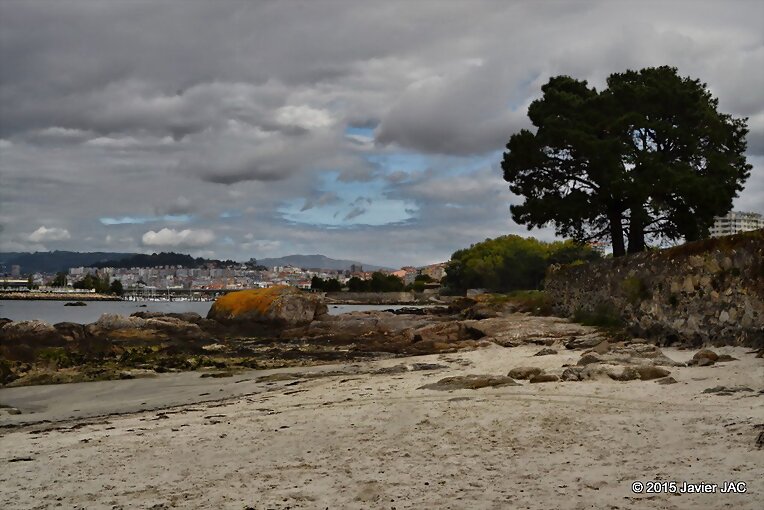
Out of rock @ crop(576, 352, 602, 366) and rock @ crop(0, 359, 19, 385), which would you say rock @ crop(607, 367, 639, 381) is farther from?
rock @ crop(0, 359, 19, 385)

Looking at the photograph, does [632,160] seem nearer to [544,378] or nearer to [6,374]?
[544,378]

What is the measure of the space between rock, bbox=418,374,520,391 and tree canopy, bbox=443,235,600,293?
2703 inches

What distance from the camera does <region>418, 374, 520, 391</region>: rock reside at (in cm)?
1116

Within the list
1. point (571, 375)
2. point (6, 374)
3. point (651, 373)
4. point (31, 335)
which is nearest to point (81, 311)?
point (31, 335)

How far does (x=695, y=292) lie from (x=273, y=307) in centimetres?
2654

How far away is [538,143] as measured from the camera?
30.0 metres

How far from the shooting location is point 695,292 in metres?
16.0

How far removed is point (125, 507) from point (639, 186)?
24.4m

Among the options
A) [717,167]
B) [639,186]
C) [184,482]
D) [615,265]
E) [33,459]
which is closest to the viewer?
[184,482]

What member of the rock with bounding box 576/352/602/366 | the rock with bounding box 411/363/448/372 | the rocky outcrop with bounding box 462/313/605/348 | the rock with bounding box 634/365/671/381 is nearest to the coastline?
the rocky outcrop with bounding box 462/313/605/348

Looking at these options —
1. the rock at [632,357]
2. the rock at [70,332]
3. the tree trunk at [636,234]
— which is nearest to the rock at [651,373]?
the rock at [632,357]

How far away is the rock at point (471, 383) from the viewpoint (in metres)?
11.2

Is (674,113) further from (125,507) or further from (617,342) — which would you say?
(125,507)

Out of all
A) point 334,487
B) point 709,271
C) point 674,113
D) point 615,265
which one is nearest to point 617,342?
point 709,271
